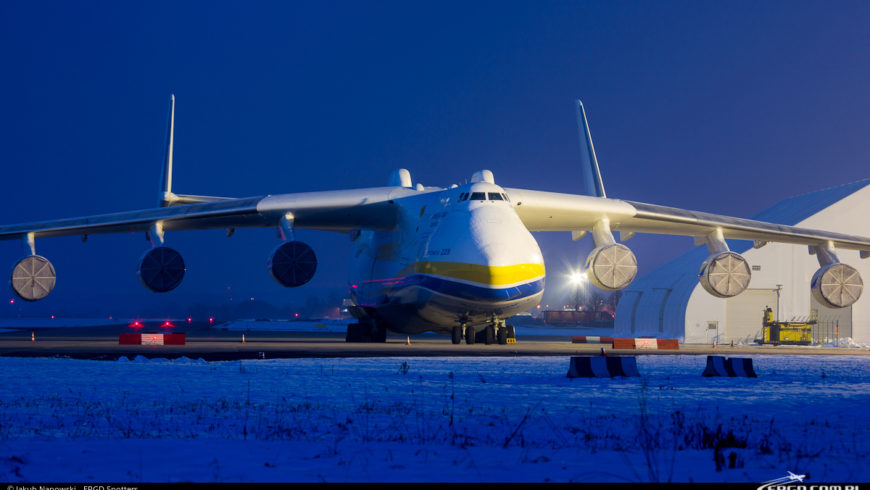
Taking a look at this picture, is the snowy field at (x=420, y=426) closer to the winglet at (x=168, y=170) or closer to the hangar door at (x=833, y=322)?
the winglet at (x=168, y=170)

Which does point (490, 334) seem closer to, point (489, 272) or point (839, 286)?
point (489, 272)

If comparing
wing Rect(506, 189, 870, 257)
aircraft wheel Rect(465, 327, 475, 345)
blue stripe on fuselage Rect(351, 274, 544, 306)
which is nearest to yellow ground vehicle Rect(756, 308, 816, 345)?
wing Rect(506, 189, 870, 257)

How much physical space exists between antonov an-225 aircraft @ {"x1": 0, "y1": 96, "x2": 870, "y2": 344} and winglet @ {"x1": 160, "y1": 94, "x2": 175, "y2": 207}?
204mm

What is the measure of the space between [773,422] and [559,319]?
89.9 meters

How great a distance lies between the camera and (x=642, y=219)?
93.7 feet

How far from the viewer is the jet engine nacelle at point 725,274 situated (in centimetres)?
2698

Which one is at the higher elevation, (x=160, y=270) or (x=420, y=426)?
(x=160, y=270)

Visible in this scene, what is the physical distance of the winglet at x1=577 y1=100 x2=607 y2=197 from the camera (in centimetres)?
3262

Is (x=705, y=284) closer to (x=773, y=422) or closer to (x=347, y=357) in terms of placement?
(x=347, y=357)

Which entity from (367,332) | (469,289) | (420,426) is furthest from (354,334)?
(420,426)

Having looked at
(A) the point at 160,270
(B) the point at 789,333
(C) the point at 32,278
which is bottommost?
(B) the point at 789,333

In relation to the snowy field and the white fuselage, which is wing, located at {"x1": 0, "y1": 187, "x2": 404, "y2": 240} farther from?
the snowy field

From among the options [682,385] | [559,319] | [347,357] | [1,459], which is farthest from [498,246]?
[559,319]

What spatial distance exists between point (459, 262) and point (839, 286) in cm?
1311
